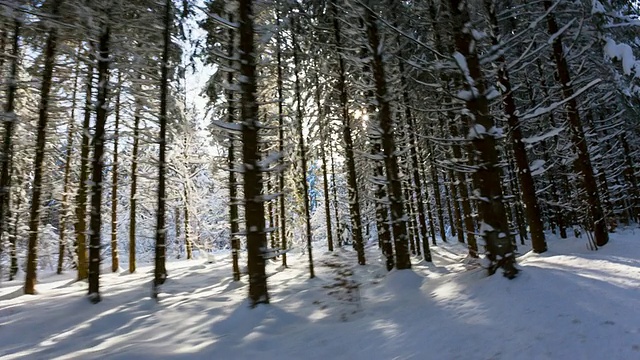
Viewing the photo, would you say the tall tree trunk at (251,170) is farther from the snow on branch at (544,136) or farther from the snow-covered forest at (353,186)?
the snow on branch at (544,136)

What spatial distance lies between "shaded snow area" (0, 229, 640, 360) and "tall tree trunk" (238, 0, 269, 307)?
1.88ft

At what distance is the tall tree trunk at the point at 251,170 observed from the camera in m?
6.79

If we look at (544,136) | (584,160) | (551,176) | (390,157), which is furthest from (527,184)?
(551,176)

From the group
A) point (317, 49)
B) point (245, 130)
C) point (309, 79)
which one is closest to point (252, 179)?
point (245, 130)

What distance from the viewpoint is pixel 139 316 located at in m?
7.99

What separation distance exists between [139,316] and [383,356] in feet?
21.2

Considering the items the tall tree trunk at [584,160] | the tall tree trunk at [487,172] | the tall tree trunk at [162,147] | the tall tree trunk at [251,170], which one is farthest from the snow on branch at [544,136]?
the tall tree trunk at [162,147]

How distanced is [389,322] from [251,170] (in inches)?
148

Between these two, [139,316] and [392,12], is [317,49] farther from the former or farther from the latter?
[139,316]

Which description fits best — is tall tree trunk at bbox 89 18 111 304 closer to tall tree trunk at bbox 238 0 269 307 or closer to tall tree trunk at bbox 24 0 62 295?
tall tree trunk at bbox 24 0 62 295

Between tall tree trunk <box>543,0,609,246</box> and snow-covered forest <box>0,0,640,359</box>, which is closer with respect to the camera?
snow-covered forest <box>0,0,640,359</box>

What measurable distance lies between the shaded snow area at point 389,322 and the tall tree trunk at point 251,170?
57cm

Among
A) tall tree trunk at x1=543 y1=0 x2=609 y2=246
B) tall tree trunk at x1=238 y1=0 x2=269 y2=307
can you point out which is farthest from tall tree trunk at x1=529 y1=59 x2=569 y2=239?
tall tree trunk at x1=238 y1=0 x2=269 y2=307

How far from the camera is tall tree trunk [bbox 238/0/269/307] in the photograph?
679 centimetres
